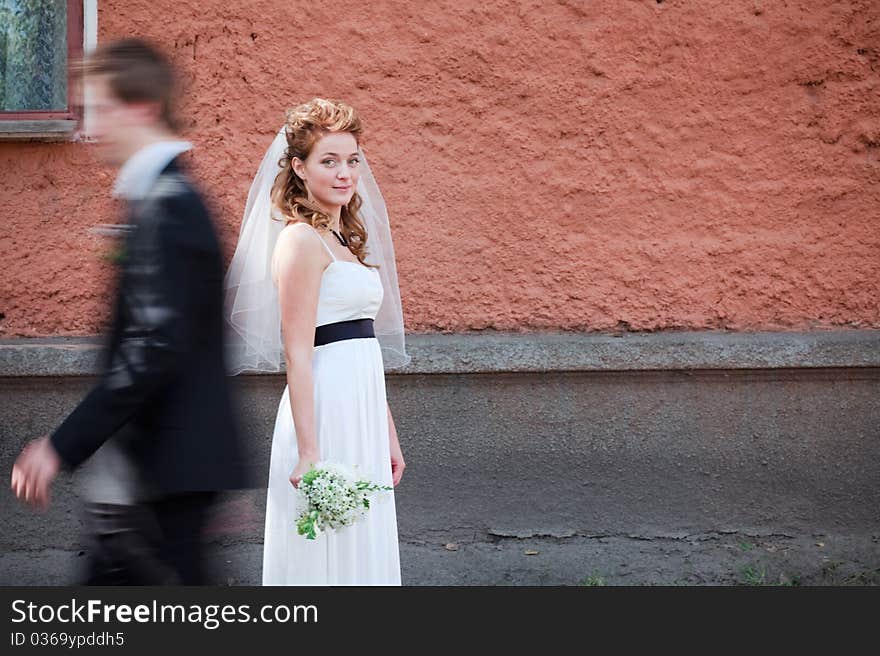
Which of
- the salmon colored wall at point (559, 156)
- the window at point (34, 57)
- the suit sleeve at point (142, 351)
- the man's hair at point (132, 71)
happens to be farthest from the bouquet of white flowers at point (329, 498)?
the window at point (34, 57)

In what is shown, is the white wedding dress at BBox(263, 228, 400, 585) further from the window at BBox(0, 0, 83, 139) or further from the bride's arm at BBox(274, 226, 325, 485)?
the window at BBox(0, 0, 83, 139)

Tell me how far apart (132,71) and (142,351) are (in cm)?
75

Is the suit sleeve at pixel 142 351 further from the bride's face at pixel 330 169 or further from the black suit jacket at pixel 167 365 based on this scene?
the bride's face at pixel 330 169

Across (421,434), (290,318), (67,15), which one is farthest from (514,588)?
(67,15)

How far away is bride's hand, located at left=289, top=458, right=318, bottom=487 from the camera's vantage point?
3139mm

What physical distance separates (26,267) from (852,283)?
13.1 feet

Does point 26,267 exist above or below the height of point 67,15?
below

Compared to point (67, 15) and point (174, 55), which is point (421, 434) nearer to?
point (174, 55)

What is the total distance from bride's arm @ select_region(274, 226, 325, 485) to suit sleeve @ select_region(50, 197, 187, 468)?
65 centimetres

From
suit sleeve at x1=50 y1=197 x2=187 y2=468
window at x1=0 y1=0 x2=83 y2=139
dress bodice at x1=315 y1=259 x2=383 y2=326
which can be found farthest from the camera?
window at x1=0 y1=0 x2=83 y2=139

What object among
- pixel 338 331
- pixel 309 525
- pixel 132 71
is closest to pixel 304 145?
pixel 338 331

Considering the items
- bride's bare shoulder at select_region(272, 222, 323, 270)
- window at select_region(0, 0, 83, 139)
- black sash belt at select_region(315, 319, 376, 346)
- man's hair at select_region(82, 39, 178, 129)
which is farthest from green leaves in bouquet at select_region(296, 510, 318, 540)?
window at select_region(0, 0, 83, 139)

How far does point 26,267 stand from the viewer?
16.3 ft

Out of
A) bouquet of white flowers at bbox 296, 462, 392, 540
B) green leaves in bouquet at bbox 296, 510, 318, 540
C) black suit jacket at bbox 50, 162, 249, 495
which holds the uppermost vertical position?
black suit jacket at bbox 50, 162, 249, 495
